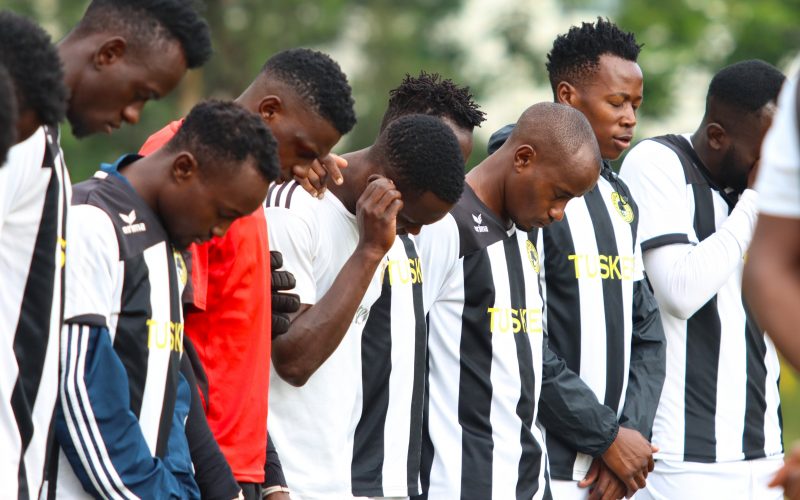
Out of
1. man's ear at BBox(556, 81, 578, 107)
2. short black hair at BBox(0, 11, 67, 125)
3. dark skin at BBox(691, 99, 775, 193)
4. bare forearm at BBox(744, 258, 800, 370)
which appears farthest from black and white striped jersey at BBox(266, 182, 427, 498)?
bare forearm at BBox(744, 258, 800, 370)

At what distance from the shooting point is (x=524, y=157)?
498cm

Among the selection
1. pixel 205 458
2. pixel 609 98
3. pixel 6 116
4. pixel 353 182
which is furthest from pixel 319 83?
pixel 609 98

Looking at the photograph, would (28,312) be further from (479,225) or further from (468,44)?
→ (468,44)

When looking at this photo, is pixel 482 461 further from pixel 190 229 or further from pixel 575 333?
pixel 190 229

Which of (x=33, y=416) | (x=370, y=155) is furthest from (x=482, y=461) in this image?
(x=33, y=416)

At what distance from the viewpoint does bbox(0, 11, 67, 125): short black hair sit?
3045 millimetres

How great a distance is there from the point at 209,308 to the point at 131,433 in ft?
2.20

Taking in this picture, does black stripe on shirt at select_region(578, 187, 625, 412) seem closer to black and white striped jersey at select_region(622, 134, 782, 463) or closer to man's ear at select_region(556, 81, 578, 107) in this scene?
black and white striped jersey at select_region(622, 134, 782, 463)

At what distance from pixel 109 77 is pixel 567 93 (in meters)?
2.65

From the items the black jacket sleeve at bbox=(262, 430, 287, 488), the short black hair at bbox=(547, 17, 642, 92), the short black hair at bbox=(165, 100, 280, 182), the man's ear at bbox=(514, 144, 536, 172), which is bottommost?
the black jacket sleeve at bbox=(262, 430, 287, 488)

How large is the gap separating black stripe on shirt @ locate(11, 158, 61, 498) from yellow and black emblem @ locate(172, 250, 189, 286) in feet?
1.62

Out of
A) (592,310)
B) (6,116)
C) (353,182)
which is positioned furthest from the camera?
(592,310)

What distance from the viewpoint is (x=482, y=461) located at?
4.73 metres

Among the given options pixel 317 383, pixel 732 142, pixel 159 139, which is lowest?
pixel 317 383
